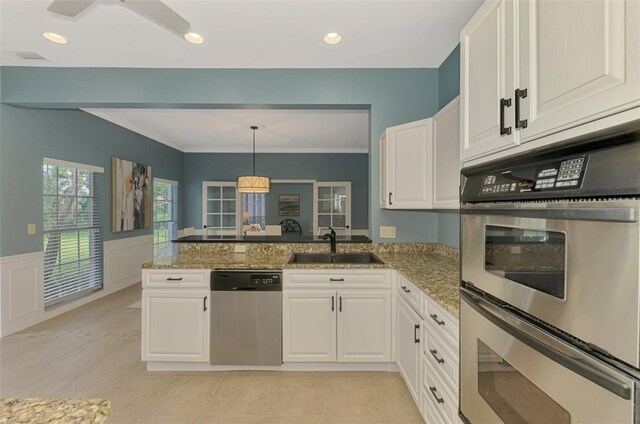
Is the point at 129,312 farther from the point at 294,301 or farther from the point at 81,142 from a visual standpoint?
the point at 294,301

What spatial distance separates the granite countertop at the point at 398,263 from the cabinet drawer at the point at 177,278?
45 mm

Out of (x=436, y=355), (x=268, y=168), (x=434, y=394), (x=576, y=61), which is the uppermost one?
(x=268, y=168)

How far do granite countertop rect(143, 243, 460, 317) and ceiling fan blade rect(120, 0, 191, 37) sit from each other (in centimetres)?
172

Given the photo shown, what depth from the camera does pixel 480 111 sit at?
49.4 inches

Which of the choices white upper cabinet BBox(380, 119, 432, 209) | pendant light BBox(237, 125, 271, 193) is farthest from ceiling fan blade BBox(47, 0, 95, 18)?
pendant light BBox(237, 125, 271, 193)

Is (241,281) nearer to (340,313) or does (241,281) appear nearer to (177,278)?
(177,278)

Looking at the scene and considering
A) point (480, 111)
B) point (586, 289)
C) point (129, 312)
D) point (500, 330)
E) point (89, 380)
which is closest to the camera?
point (586, 289)

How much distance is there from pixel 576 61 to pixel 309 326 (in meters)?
2.31

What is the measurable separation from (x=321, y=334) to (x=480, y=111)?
2.00 meters

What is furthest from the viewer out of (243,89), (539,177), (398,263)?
(243,89)

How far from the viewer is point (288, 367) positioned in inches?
103

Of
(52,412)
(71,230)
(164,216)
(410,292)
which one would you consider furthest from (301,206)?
(52,412)

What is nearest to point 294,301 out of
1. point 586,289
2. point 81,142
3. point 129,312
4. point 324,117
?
point 586,289

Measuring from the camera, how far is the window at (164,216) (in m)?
6.12
